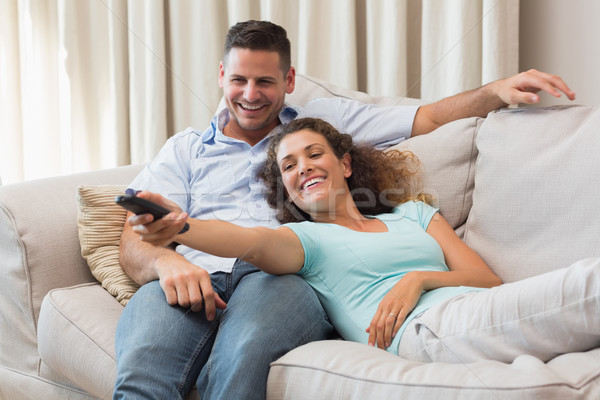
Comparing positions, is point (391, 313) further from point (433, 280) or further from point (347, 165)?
point (347, 165)

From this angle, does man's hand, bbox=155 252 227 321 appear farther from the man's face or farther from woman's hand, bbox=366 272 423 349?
the man's face

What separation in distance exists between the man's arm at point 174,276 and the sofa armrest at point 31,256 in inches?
7.8

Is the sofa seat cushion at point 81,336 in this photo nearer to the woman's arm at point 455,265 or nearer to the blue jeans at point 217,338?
the blue jeans at point 217,338

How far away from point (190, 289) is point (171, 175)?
49 centimetres

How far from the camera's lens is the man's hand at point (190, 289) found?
128 centimetres

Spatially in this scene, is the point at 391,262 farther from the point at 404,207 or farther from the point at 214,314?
the point at 214,314

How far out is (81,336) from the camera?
135 centimetres

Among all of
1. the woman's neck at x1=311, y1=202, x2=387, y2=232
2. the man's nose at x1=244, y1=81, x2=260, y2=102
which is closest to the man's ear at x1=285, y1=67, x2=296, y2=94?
the man's nose at x1=244, y1=81, x2=260, y2=102

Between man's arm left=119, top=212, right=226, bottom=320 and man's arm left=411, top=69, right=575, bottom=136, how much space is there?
2.49ft

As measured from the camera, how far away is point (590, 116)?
142 centimetres

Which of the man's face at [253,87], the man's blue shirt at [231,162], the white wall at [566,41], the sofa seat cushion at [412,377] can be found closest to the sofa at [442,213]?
the sofa seat cushion at [412,377]

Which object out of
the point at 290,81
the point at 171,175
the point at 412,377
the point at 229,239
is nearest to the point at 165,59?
the point at 290,81

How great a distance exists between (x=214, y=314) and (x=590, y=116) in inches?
37.1

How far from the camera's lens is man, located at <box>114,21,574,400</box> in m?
1.17
